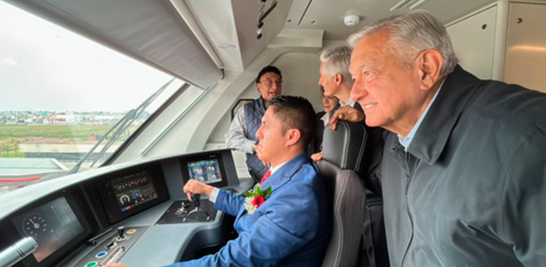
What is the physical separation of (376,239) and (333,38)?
275 centimetres

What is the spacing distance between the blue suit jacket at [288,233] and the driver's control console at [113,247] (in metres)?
0.39

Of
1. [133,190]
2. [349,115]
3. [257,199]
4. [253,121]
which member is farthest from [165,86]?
[349,115]

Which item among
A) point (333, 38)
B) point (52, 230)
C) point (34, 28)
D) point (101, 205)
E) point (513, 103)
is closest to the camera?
point (513, 103)

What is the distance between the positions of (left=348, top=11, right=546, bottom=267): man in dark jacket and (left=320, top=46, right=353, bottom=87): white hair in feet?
1.80

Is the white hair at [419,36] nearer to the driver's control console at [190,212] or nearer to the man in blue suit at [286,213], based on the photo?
the man in blue suit at [286,213]

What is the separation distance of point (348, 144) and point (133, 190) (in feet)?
4.57

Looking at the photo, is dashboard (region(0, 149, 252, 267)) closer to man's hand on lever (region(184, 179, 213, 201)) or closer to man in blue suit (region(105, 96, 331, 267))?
man's hand on lever (region(184, 179, 213, 201))

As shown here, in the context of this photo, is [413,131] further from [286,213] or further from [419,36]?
[286,213]

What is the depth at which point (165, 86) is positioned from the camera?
9.17ft

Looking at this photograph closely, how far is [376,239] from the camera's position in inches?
47.3

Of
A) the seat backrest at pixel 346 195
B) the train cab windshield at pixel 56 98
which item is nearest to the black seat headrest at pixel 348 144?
the seat backrest at pixel 346 195

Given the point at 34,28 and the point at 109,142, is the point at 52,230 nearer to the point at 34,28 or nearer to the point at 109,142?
the point at 34,28

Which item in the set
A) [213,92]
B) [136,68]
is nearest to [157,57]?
[136,68]

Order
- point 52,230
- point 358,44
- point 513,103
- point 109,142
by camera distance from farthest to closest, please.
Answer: point 109,142 < point 52,230 < point 358,44 < point 513,103
